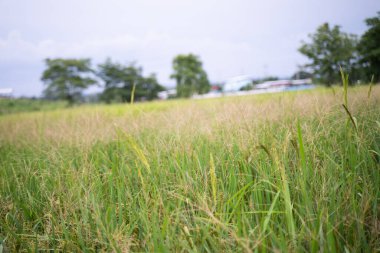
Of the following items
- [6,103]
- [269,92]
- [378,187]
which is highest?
[6,103]

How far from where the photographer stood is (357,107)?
230 centimetres

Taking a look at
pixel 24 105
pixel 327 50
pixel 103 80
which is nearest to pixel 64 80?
pixel 103 80

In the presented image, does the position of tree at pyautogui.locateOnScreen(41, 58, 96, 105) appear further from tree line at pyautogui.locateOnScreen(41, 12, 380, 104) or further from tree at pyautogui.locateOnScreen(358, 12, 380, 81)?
tree at pyautogui.locateOnScreen(358, 12, 380, 81)

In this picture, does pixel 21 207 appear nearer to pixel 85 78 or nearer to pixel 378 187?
pixel 378 187

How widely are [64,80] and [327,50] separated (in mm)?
30572

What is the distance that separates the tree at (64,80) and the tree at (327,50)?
27.7 m

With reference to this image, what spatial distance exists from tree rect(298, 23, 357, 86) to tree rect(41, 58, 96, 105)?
90.8ft

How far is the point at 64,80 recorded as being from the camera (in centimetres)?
2984

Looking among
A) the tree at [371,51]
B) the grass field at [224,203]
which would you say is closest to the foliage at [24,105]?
the grass field at [224,203]

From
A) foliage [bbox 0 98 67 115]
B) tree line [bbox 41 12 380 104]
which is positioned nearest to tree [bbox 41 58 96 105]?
tree line [bbox 41 12 380 104]

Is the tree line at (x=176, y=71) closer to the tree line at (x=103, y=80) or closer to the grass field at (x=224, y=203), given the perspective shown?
the tree line at (x=103, y=80)

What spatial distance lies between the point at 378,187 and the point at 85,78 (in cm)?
3516

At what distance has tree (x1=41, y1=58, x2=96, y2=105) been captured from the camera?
29422 mm

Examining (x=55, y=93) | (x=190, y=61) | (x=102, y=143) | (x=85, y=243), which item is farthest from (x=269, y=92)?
(x=190, y=61)
